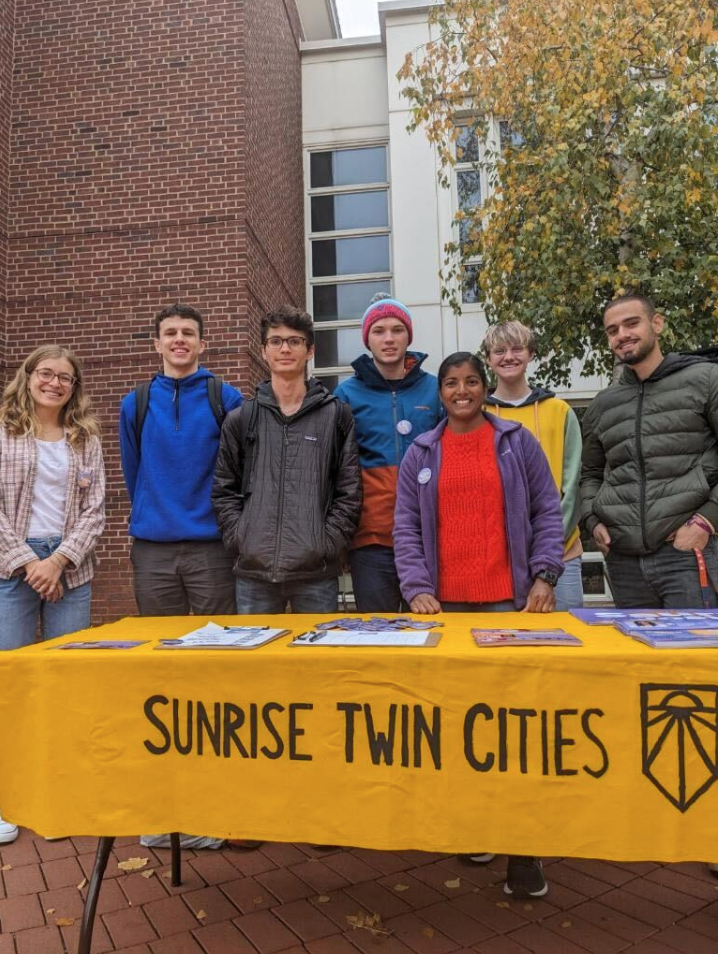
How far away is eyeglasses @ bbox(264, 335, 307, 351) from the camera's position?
3176 millimetres

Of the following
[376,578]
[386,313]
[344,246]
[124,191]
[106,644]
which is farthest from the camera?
[344,246]

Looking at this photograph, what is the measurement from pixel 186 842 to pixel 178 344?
219 cm

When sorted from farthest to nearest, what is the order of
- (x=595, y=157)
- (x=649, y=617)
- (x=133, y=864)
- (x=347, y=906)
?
(x=595, y=157), (x=133, y=864), (x=347, y=906), (x=649, y=617)

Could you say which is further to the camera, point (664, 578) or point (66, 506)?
point (66, 506)

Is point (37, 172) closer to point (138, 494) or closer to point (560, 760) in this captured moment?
point (138, 494)

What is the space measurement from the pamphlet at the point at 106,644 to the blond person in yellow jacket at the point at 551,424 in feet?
6.26

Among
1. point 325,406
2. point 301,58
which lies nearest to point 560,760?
point 325,406

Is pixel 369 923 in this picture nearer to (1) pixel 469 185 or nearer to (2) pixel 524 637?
(2) pixel 524 637

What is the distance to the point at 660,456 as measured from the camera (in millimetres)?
3031

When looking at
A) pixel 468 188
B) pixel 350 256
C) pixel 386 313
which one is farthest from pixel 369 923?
pixel 350 256

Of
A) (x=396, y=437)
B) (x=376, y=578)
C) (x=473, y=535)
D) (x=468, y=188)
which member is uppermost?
(x=468, y=188)

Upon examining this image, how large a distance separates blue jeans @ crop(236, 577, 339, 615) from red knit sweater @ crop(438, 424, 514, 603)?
1.82 ft

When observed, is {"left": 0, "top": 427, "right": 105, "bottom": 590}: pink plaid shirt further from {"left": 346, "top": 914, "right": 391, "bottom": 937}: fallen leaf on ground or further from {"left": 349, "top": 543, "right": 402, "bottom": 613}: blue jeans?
{"left": 346, "top": 914, "right": 391, "bottom": 937}: fallen leaf on ground

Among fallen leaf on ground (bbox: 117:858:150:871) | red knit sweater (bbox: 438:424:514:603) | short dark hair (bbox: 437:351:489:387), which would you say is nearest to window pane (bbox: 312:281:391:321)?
short dark hair (bbox: 437:351:489:387)
